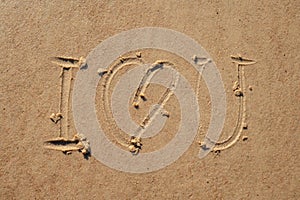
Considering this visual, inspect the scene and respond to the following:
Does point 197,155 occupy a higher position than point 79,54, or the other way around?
point 79,54

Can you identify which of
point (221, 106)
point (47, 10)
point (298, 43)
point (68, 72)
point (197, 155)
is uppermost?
point (47, 10)

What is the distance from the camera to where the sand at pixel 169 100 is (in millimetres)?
2285

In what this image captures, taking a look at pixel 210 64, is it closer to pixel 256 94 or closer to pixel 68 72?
pixel 256 94

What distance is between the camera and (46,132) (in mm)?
2305

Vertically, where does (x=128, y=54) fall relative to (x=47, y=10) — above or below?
below

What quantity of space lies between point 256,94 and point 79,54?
3.61 ft

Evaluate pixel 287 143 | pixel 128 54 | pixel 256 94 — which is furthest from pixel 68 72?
pixel 287 143

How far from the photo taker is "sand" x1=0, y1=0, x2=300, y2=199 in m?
2.29

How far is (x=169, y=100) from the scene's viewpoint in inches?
93.3

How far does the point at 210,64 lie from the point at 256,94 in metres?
0.33

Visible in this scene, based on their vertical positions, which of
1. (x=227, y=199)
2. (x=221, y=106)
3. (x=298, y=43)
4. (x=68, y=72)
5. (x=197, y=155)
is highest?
(x=298, y=43)

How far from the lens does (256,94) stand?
2.39 metres

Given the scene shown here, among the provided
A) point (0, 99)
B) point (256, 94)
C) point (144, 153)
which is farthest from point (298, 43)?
point (0, 99)

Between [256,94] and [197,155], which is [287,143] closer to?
[256,94]
